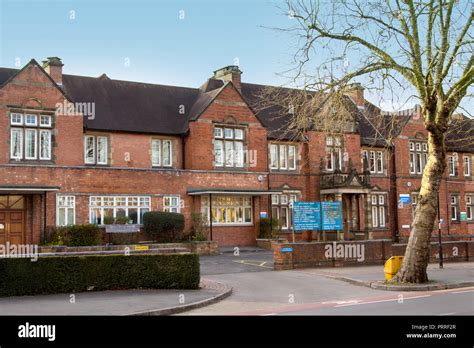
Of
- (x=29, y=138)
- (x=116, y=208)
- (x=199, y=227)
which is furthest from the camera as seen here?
(x=199, y=227)

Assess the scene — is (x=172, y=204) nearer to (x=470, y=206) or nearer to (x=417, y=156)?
(x=417, y=156)

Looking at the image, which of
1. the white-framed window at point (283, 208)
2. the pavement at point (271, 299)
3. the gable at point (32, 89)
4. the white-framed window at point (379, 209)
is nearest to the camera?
the pavement at point (271, 299)

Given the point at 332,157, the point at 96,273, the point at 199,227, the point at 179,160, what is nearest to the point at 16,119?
the point at 179,160

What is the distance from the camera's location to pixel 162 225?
30.9 m

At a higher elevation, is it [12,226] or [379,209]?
[379,209]

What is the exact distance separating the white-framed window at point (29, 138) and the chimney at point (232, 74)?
13.3 meters

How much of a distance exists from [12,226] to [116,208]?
517 centimetres

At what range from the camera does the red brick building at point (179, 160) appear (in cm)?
2964

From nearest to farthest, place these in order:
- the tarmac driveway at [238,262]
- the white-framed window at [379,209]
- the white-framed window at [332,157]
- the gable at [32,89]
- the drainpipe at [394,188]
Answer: the tarmac driveway at [238,262]
the gable at [32,89]
the white-framed window at [332,157]
the white-framed window at [379,209]
the drainpipe at [394,188]

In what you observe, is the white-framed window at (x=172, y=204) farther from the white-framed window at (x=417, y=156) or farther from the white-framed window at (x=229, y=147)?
the white-framed window at (x=417, y=156)

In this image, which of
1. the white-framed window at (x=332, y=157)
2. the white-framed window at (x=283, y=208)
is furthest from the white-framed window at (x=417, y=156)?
the white-framed window at (x=283, y=208)

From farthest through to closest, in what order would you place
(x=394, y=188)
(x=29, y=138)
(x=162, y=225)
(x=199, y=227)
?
1. (x=394, y=188)
2. (x=199, y=227)
3. (x=162, y=225)
4. (x=29, y=138)

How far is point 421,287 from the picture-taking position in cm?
1850
